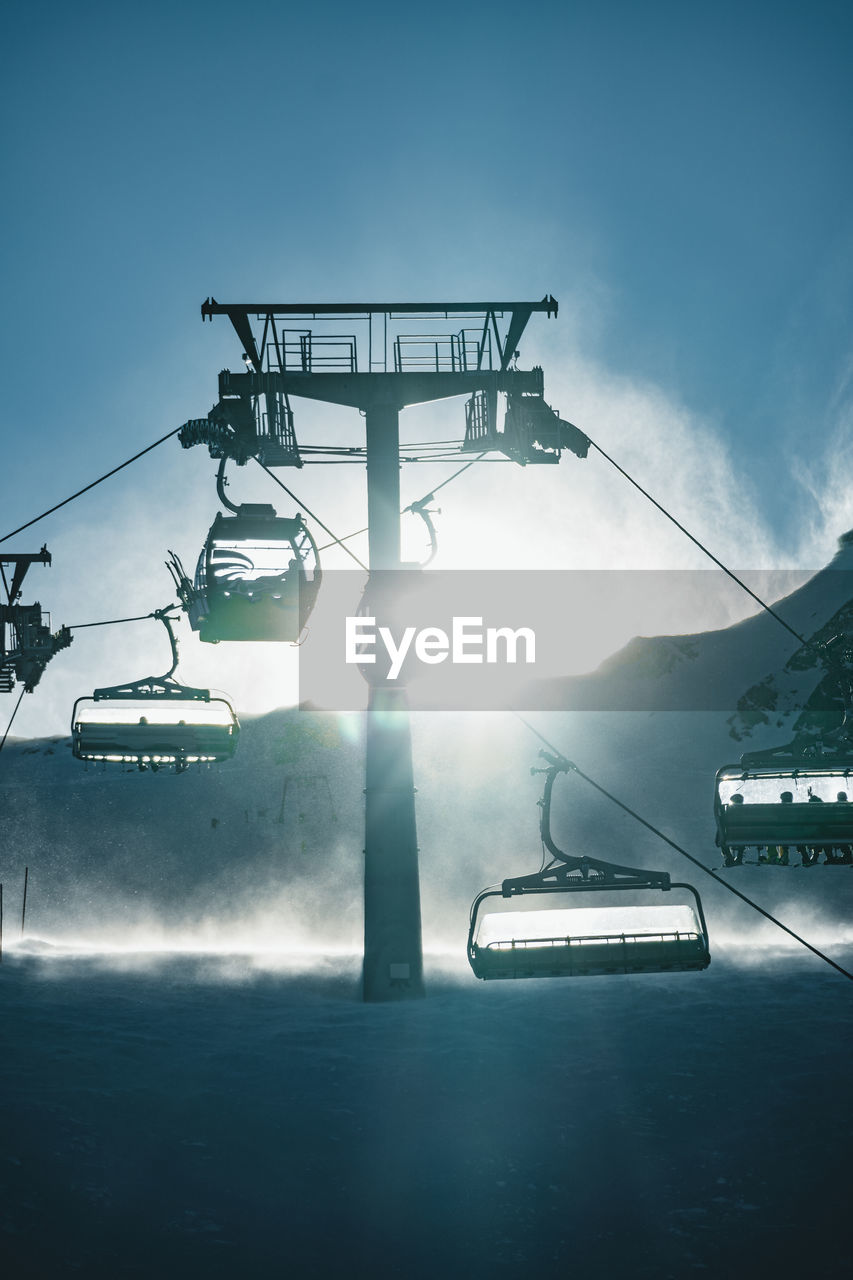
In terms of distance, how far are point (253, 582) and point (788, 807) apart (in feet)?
18.3

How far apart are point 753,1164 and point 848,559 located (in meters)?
113

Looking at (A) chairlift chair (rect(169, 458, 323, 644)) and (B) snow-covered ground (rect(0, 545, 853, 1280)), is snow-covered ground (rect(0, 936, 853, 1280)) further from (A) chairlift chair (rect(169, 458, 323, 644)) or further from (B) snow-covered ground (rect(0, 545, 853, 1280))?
(A) chairlift chair (rect(169, 458, 323, 644))

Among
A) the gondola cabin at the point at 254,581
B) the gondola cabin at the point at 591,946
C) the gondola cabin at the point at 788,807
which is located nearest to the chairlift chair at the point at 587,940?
the gondola cabin at the point at 591,946

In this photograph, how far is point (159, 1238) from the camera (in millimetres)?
9953

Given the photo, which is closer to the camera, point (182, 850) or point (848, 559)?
point (182, 850)

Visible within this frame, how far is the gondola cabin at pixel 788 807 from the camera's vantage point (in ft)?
29.6

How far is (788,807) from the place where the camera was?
29.7 ft

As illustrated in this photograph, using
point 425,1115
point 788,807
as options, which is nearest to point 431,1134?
point 425,1115

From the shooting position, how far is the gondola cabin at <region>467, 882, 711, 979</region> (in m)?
8.48

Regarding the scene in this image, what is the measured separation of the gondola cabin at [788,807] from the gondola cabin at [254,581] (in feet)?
14.8

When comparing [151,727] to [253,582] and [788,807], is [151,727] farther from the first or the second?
[788,807]

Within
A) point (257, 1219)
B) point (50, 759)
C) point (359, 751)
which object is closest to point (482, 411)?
point (257, 1219)

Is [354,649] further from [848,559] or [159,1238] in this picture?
[848,559]

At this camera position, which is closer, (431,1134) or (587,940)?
(587,940)
